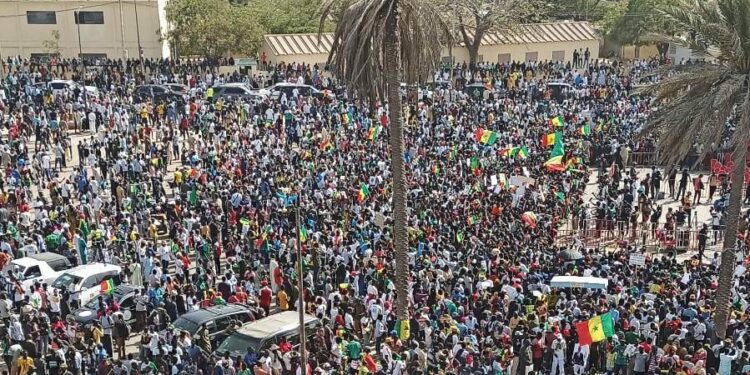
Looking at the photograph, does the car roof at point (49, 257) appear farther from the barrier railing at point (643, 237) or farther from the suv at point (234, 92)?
the suv at point (234, 92)

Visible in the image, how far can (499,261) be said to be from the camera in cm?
2362

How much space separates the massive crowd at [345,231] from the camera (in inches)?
747

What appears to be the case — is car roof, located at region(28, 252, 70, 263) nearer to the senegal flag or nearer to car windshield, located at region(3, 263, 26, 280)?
car windshield, located at region(3, 263, 26, 280)

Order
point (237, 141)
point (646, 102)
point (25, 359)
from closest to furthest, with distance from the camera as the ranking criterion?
point (25, 359) < point (237, 141) < point (646, 102)

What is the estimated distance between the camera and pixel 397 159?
868 inches

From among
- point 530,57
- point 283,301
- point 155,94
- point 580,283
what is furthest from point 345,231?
point 530,57

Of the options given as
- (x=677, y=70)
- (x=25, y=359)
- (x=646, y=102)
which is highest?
(x=677, y=70)

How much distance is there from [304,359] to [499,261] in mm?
8414

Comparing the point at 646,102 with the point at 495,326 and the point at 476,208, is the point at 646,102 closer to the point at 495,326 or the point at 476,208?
the point at 476,208

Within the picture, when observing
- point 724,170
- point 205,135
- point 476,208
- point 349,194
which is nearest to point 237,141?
point 205,135

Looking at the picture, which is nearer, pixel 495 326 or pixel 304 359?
pixel 304 359

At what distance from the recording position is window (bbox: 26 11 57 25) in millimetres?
60844

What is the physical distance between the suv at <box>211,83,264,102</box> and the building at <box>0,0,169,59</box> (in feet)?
55.3

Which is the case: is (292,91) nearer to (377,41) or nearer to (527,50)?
(527,50)
